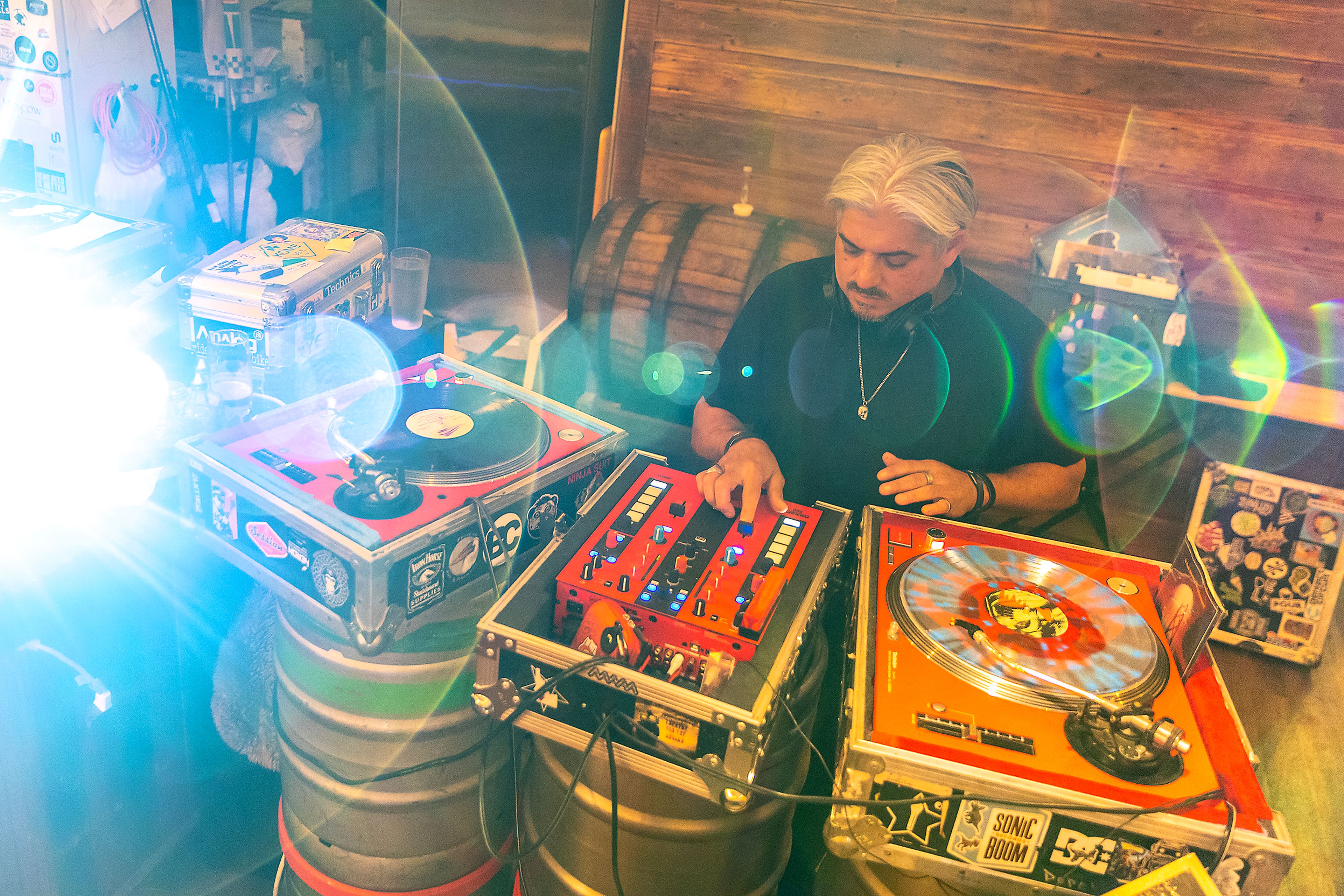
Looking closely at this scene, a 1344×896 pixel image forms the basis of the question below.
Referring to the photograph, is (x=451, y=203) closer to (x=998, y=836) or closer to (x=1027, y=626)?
(x=1027, y=626)

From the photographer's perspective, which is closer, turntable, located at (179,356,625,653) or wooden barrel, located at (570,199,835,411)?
turntable, located at (179,356,625,653)

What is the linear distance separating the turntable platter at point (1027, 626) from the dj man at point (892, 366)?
13.3 inches

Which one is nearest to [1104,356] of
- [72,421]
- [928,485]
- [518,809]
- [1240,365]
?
[1240,365]

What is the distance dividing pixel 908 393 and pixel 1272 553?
164 cm

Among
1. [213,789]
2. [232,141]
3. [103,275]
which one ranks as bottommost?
[213,789]

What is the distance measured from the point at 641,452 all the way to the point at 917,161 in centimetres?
73

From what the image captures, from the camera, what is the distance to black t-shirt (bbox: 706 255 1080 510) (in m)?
1.86

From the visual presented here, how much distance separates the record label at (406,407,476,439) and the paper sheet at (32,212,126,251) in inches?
33.3

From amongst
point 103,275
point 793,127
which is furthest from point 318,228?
point 793,127

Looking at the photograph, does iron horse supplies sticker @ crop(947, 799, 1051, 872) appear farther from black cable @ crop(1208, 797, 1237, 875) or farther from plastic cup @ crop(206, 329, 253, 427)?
plastic cup @ crop(206, 329, 253, 427)

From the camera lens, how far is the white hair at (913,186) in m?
1.59

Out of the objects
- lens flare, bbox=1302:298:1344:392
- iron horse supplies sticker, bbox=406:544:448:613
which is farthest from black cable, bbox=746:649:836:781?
lens flare, bbox=1302:298:1344:392

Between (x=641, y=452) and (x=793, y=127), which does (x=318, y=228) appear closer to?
(x=641, y=452)

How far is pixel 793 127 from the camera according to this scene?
2.84 metres
